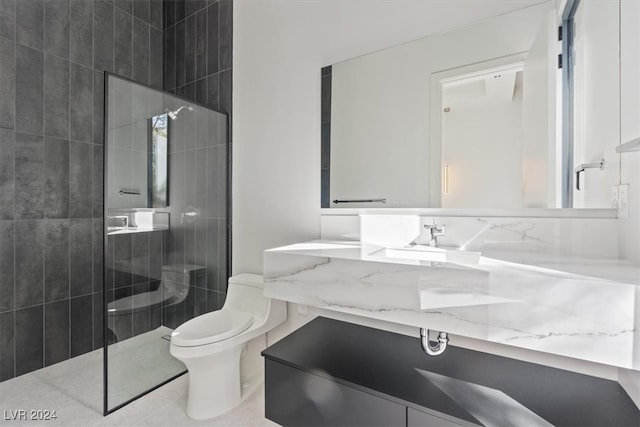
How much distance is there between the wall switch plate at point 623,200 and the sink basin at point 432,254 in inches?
19.6

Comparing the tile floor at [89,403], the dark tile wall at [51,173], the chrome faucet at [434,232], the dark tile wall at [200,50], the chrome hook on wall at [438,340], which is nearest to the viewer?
the chrome hook on wall at [438,340]

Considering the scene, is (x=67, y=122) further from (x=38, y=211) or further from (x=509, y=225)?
(x=509, y=225)

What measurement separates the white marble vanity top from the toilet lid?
479 mm

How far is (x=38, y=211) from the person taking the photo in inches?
79.6

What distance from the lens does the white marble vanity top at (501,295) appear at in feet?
2.71

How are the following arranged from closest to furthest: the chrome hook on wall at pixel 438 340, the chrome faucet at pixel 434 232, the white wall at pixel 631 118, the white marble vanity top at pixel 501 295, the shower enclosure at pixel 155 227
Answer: the white marble vanity top at pixel 501 295 < the white wall at pixel 631 118 < the chrome hook on wall at pixel 438 340 < the chrome faucet at pixel 434 232 < the shower enclosure at pixel 155 227

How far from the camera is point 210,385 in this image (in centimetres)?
160

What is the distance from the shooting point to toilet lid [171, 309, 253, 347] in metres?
1.51

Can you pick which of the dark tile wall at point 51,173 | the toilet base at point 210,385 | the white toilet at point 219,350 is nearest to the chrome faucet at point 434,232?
the white toilet at point 219,350

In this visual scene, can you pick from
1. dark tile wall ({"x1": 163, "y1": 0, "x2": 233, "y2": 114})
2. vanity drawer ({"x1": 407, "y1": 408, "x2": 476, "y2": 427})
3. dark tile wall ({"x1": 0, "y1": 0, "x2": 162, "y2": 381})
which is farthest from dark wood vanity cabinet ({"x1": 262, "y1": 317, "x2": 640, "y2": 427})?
dark tile wall ({"x1": 163, "y1": 0, "x2": 233, "y2": 114})

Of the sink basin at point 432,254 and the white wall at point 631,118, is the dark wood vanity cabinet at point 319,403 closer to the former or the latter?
the sink basin at point 432,254

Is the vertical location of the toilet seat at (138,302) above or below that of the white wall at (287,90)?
below

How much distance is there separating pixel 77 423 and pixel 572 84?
278 cm

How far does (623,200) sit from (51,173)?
3.06m
